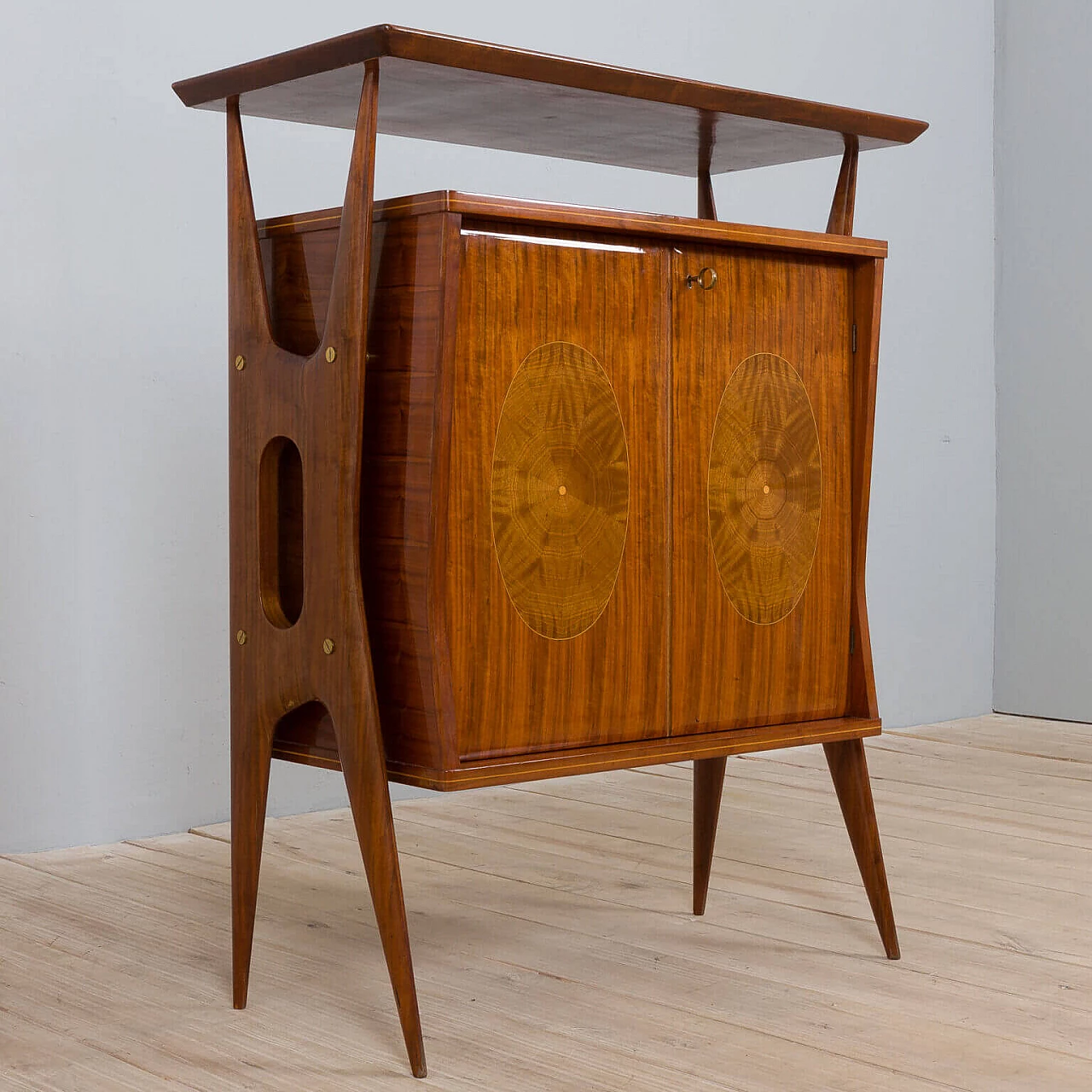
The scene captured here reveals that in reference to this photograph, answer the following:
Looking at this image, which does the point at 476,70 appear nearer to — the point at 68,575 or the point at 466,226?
the point at 466,226

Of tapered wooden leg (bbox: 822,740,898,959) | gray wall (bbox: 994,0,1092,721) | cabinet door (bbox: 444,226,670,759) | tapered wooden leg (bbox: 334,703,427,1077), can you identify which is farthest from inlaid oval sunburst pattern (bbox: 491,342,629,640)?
gray wall (bbox: 994,0,1092,721)

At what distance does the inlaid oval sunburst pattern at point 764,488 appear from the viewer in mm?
2066

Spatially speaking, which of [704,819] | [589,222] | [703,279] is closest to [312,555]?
[589,222]

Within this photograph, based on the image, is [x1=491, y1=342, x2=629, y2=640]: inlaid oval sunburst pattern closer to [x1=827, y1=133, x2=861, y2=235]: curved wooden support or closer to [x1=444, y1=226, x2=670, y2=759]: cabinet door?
[x1=444, y1=226, x2=670, y2=759]: cabinet door

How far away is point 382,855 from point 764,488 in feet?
2.39

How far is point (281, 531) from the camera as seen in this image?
200cm

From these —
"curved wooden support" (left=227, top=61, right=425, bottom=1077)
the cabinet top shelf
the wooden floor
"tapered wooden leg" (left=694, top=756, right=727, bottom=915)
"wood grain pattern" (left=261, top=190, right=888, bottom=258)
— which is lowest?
the wooden floor

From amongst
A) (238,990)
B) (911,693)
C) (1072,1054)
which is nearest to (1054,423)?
(911,693)

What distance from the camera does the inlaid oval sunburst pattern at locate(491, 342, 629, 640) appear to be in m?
1.86

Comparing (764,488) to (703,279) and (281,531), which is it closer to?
(703,279)

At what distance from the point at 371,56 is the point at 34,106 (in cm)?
136

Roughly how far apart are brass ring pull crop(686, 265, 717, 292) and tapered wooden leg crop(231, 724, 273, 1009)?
0.81m

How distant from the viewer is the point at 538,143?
7.59 feet

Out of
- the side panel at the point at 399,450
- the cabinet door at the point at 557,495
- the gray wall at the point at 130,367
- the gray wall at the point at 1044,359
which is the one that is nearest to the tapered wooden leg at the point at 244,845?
the side panel at the point at 399,450
